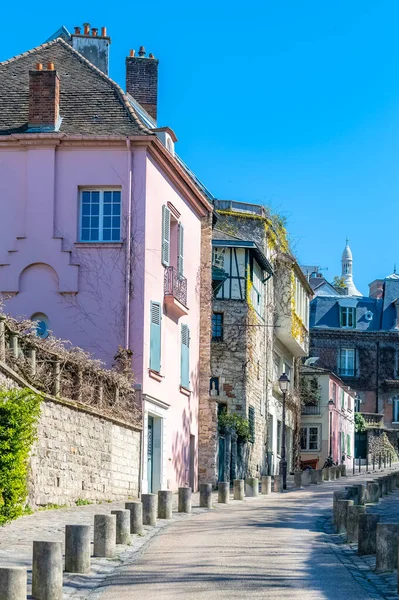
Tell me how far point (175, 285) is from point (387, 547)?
18381 millimetres

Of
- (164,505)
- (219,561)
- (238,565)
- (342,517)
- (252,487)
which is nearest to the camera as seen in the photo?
(238,565)

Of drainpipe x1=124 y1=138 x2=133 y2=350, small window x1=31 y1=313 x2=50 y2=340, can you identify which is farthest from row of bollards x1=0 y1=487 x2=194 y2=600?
small window x1=31 y1=313 x2=50 y2=340

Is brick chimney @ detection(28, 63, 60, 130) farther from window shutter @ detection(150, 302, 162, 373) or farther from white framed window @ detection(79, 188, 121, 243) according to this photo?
window shutter @ detection(150, 302, 162, 373)

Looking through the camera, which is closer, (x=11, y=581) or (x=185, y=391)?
(x=11, y=581)

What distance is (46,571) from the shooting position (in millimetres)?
10477

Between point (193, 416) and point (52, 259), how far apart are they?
307 inches

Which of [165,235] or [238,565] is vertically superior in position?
[165,235]

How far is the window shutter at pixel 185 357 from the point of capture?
3272 cm

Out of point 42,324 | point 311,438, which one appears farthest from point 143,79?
point 311,438

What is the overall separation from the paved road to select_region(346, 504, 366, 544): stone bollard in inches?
14.5

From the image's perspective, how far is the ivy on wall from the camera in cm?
1559

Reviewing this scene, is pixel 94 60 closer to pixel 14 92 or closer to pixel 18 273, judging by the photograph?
pixel 14 92

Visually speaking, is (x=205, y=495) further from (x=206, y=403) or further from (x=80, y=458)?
(x=206, y=403)

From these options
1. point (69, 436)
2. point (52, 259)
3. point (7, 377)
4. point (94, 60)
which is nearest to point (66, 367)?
point (69, 436)
